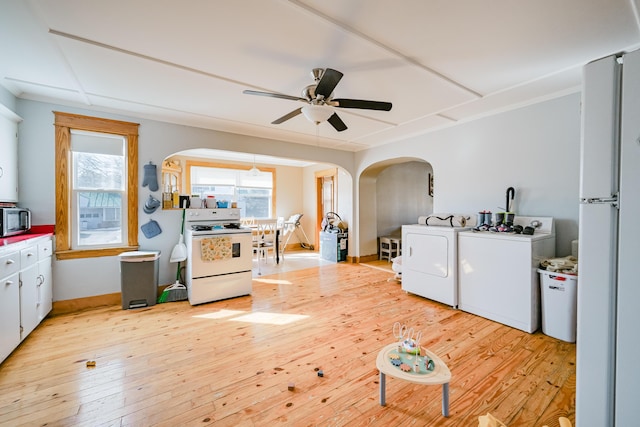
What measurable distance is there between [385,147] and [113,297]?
192 inches

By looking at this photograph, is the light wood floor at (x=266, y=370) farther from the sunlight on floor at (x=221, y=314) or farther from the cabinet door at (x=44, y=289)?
the cabinet door at (x=44, y=289)

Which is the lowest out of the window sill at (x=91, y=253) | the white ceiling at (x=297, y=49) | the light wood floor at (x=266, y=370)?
the light wood floor at (x=266, y=370)

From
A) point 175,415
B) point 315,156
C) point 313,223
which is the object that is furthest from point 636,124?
point 313,223

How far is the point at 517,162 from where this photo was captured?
3.18 m

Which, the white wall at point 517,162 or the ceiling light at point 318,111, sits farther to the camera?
the white wall at point 517,162

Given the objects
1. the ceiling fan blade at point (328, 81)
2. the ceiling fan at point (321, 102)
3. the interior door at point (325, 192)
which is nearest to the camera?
the ceiling fan blade at point (328, 81)

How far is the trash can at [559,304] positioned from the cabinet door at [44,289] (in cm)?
506

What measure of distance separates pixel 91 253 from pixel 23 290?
3.13 ft

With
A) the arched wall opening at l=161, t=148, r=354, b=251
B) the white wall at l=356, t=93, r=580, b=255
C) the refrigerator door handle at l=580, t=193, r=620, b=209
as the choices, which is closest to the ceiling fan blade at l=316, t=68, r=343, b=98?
the refrigerator door handle at l=580, t=193, r=620, b=209

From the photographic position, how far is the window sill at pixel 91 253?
120 inches

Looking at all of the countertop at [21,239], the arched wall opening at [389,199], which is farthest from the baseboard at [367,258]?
the countertop at [21,239]

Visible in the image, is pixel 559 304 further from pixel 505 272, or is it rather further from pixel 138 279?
pixel 138 279

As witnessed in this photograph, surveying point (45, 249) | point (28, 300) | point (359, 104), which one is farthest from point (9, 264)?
point (359, 104)

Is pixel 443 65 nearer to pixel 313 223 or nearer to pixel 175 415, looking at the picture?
pixel 175 415
